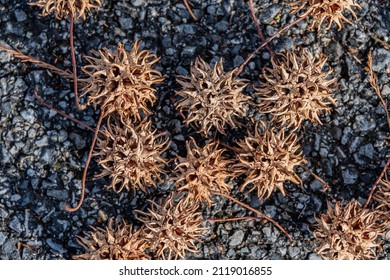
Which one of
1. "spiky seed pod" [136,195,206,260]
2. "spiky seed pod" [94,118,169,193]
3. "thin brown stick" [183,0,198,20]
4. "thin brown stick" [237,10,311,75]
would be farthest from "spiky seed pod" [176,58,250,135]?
"spiky seed pod" [136,195,206,260]

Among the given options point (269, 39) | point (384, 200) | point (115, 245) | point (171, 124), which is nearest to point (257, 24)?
point (269, 39)

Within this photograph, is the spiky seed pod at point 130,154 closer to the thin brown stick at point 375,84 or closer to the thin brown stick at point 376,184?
the thin brown stick at point 376,184

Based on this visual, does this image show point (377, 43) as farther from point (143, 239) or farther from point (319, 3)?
point (143, 239)

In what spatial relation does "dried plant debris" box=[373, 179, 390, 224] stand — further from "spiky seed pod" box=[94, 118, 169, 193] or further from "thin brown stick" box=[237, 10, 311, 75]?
"spiky seed pod" box=[94, 118, 169, 193]

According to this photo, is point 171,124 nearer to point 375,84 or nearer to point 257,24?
point 257,24

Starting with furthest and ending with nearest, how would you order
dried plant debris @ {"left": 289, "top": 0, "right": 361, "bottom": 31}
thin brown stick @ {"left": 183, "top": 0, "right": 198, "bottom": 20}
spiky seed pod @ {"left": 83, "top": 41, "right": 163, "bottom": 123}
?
thin brown stick @ {"left": 183, "top": 0, "right": 198, "bottom": 20}
dried plant debris @ {"left": 289, "top": 0, "right": 361, "bottom": 31}
spiky seed pod @ {"left": 83, "top": 41, "right": 163, "bottom": 123}
